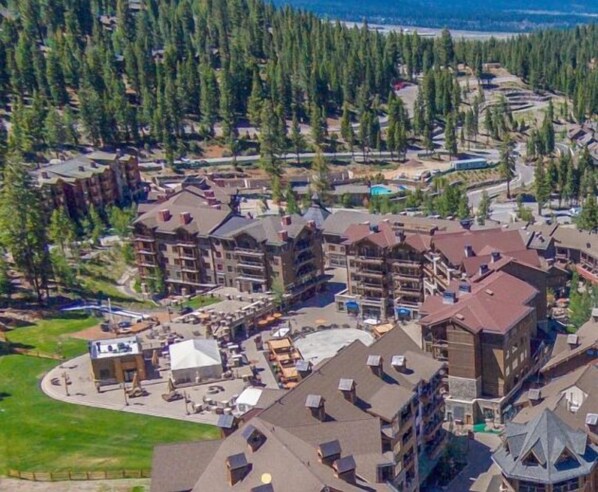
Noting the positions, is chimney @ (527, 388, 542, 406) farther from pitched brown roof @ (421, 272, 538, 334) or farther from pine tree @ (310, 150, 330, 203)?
pine tree @ (310, 150, 330, 203)

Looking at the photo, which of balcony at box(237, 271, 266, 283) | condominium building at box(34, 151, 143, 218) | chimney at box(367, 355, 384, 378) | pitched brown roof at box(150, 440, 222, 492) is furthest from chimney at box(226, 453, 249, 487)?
condominium building at box(34, 151, 143, 218)

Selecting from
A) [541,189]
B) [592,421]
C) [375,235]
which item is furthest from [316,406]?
[541,189]

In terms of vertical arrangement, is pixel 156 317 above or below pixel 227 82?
below

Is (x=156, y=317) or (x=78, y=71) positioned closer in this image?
(x=156, y=317)

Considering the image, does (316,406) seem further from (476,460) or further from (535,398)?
(535,398)

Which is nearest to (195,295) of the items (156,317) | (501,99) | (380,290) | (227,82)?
(156,317)

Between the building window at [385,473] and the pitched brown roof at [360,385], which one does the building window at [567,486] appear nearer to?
the building window at [385,473]

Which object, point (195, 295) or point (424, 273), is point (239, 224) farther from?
point (424, 273)
